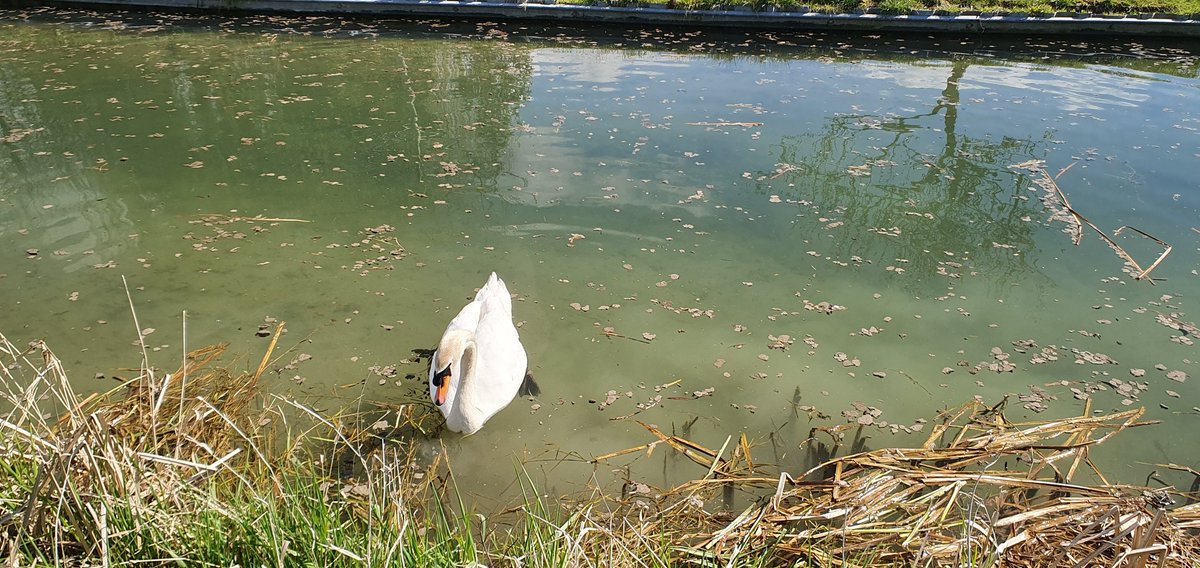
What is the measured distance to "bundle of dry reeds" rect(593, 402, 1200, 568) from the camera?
2743 mm

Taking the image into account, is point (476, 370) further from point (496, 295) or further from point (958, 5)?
point (958, 5)

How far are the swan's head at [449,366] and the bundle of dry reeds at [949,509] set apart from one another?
1113 millimetres

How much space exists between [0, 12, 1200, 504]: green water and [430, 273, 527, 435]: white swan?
177 mm

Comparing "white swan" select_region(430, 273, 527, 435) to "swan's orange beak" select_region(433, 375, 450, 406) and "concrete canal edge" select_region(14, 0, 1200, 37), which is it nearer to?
"swan's orange beak" select_region(433, 375, 450, 406)

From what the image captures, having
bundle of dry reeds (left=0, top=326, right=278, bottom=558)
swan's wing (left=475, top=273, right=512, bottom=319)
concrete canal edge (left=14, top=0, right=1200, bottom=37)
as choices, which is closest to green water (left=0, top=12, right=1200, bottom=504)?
swan's wing (left=475, top=273, right=512, bottom=319)

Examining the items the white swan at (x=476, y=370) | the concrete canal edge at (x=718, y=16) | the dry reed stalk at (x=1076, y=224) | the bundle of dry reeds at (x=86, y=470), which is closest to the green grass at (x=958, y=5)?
the concrete canal edge at (x=718, y=16)

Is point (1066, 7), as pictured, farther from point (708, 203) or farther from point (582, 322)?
point (582, 322)

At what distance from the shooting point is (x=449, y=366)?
389 cm

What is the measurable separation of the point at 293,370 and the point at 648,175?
405cm

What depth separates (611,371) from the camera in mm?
4617

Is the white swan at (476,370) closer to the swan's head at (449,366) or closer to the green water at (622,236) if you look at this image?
the swan's head at (449,366)

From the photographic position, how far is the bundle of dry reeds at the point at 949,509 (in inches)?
108

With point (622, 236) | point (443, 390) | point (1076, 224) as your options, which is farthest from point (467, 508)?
point (1076, 224)

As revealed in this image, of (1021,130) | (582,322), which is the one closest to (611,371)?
(582,322)
